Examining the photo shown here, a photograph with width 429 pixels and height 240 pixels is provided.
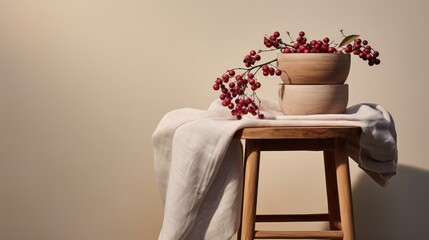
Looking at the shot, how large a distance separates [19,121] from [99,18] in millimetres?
369

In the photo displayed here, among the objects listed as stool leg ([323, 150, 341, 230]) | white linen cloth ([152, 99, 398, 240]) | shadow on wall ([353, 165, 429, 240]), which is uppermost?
white linen cloth ([152, 99, 398, 240])

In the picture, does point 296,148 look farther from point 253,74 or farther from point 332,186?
point 332,186

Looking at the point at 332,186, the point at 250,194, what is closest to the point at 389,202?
the point at 332,186

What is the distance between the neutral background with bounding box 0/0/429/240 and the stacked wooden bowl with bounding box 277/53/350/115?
19.0 inches

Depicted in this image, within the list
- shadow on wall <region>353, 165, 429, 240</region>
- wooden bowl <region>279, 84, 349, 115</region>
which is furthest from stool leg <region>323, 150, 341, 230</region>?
shadow on wall <region>353, 165, 429, 240</region>

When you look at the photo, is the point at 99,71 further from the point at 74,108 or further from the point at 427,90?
the point at 427,90

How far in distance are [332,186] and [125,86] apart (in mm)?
668

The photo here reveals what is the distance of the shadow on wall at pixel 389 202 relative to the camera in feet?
7.33

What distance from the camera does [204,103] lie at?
2.21 metres

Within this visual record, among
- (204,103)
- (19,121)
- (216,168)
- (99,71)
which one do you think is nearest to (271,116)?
(216,168)

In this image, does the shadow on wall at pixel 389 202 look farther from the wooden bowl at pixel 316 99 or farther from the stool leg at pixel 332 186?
the wooden bowl at pixel 316 99

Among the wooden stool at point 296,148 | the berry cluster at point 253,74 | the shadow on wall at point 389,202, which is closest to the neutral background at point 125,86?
the shadow on wall at point 389,202

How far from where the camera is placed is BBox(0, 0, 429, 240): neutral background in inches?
85.4

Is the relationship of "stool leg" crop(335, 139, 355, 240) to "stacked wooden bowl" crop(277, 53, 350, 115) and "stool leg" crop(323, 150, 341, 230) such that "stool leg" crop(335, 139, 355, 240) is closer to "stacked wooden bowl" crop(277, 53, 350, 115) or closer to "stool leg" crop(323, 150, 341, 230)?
"stacked wooden bowl" crop(277, 53, 350, 115)
